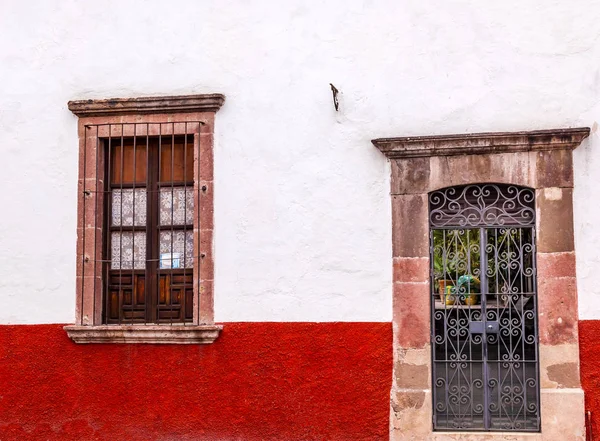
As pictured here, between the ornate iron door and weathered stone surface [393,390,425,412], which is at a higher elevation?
the ornate iron door

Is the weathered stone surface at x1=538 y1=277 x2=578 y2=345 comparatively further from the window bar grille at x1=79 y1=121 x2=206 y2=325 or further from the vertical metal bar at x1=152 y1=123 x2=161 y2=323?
the vertical metal bar at x1=152 y1=123 x2=161 y2=323

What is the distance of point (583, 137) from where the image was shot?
260 inches

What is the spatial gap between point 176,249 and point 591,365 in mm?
3669

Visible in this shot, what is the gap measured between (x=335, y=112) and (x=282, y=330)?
1.94 meters

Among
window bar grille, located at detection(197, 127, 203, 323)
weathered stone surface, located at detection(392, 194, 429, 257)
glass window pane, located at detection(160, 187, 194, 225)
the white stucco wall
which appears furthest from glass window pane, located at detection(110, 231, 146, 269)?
weathered stone surface, located at detection(392, 194, 429, 257)

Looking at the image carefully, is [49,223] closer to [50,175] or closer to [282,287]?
[50,175]

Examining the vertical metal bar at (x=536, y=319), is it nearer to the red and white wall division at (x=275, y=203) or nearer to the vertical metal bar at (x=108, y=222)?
the red and white wall division at (x=275, y=203)

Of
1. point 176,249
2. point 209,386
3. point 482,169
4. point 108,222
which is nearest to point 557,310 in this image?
point 482,169

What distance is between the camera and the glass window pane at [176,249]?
7.29 meters

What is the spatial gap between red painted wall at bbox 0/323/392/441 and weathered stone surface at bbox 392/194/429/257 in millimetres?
674

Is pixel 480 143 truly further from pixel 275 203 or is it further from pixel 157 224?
pixel 157 224

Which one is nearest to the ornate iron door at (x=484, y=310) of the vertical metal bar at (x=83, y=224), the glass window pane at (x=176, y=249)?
the glass window pane at (x=176, y=249)

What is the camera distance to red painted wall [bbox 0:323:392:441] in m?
6.84

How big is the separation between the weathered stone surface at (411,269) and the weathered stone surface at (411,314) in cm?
4
